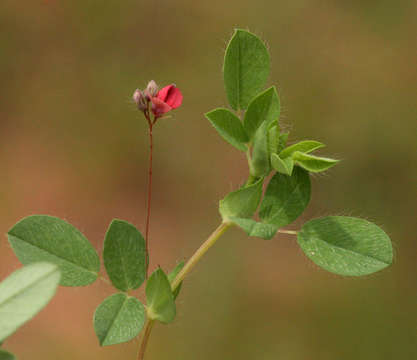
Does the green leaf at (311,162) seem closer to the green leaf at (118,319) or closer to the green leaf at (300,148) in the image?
the green leaf at (300,148)

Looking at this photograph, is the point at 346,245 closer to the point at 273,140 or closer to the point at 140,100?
the point at 273,140

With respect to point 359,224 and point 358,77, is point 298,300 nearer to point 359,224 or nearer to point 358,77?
point 358,77

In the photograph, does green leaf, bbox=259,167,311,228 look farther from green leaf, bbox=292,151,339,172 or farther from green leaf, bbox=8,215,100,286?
green leaf, bbox=8,215,100,286

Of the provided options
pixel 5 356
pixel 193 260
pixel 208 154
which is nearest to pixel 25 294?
pixel 5 356

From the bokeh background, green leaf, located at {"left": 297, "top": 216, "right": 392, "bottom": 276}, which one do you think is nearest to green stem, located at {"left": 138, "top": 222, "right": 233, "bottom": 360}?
green leaf, located at {"left": 297, "top": 216, "right": 392, "bottom": 276}

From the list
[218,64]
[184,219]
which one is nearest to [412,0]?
[218,64]

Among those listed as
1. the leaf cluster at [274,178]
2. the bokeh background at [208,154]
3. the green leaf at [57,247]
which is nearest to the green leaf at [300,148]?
the leaf cluster at [274,178]
